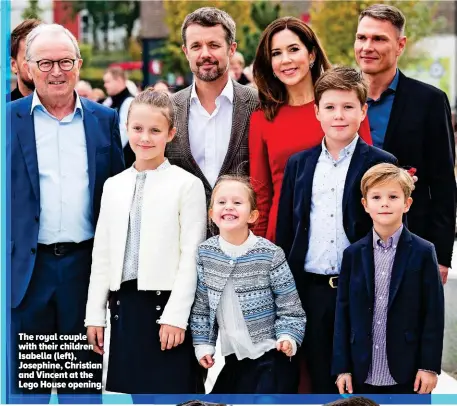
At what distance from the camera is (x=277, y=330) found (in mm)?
3412

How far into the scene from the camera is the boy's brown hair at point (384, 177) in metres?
3.25

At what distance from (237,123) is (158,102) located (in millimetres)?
405

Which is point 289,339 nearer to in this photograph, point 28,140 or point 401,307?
point 401,307

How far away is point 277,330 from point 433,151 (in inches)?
39.7

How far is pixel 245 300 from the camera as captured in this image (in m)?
3.39

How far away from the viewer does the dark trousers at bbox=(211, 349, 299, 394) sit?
11.2ft

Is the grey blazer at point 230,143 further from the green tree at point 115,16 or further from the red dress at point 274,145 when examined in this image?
the green tree at point 115,16

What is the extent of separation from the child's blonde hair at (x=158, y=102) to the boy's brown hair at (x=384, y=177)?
2.63ft

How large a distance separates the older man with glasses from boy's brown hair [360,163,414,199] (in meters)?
1.05

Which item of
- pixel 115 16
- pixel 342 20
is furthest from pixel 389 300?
pixel 115 16

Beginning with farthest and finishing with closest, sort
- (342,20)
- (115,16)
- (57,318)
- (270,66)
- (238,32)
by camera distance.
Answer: (115,16), (238,32), (342,20), (270,66), (57,318)

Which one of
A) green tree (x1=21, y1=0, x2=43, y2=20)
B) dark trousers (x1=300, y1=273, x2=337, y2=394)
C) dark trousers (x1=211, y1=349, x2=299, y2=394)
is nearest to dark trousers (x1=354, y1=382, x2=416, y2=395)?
dark trousers (x1=300, y1=273, x2=337, y2=394)

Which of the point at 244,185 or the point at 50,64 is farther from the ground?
the point at 50,64

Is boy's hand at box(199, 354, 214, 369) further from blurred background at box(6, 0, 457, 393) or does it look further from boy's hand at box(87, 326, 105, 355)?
blurred background at box(6, 0, 457, 393)
